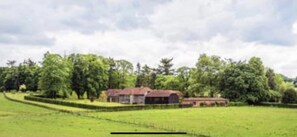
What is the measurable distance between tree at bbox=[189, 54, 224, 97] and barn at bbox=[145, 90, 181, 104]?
11286mm

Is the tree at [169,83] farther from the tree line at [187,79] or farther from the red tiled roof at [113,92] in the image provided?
the red tiled roof at [113,92]

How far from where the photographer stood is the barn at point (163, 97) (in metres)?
114

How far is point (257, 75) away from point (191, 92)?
68.0 ft

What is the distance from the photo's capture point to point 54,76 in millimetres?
109938

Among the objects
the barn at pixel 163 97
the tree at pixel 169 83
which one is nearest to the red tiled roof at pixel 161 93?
the barn at pixel 163 97

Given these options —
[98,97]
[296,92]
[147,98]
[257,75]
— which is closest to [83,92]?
[98,97]

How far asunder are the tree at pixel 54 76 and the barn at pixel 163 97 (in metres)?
23.4

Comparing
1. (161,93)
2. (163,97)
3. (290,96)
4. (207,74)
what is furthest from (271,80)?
(163,97)

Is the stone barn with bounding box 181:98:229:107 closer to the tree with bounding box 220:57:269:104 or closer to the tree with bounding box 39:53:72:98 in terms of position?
the tree with bounding box 220:57:269:104

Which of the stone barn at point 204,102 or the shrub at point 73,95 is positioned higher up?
the shrub at point 73,95

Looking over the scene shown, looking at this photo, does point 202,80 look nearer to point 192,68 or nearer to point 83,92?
point 192,68

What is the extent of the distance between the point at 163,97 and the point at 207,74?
17281 millimetres

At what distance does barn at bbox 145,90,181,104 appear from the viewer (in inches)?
4476

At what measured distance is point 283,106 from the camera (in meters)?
108
